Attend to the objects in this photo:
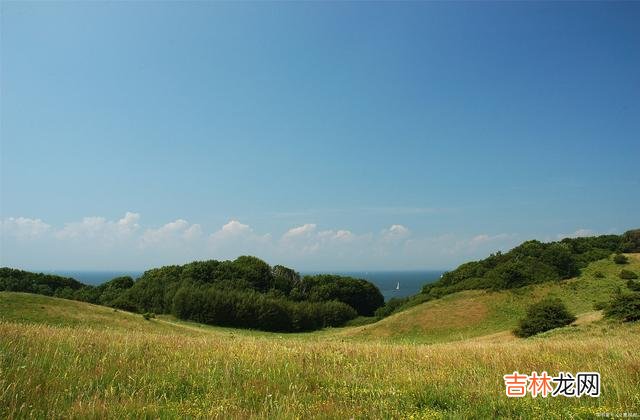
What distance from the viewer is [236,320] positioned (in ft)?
226

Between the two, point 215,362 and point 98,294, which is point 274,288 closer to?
point 98,294

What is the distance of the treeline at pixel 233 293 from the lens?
6869cm

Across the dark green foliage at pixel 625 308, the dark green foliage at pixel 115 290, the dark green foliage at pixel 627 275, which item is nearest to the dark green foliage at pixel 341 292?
the dark green foliage at pixel 115 290

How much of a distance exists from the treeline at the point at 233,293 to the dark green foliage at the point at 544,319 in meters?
48.0

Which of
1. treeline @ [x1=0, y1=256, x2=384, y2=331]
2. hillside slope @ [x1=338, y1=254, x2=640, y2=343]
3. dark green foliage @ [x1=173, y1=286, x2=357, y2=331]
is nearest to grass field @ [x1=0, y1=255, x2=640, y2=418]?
hillside slope @ [x1=338, y1=254, x2=640, y2=343]

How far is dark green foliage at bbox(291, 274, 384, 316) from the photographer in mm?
94125

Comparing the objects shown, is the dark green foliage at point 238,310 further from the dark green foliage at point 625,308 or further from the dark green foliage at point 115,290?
the dark green foliage at point 625,308

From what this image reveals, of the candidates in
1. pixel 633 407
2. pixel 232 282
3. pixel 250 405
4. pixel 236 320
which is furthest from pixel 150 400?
pixel 232 282

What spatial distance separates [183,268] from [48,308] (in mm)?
55308

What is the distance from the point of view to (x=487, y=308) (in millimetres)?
44594

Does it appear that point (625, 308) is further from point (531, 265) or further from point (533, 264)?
point (533, 264)

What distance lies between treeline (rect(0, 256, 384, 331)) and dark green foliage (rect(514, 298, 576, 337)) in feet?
158
